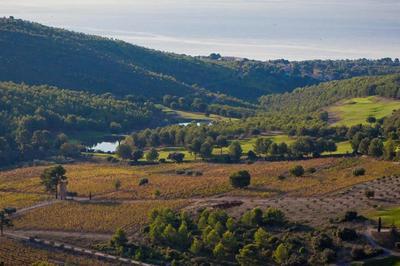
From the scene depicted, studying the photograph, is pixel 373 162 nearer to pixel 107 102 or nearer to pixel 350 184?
pixel 350 184

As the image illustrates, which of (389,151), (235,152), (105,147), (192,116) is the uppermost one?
(192,116)

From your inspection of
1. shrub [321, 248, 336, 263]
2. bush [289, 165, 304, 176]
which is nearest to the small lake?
bush [289, 165, 304, 176]

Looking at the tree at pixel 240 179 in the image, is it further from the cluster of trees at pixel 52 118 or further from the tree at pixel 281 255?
the cluster of trees at pixel 52 118

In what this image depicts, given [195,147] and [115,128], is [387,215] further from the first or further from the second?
[115,128]

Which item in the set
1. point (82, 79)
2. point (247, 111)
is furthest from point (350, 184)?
point (82, 79)

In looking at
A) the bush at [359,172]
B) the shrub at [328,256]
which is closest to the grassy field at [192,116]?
the bush at [359,172]

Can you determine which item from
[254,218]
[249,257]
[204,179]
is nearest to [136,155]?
[204,179]

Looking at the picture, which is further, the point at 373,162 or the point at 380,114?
the point at 380,114
